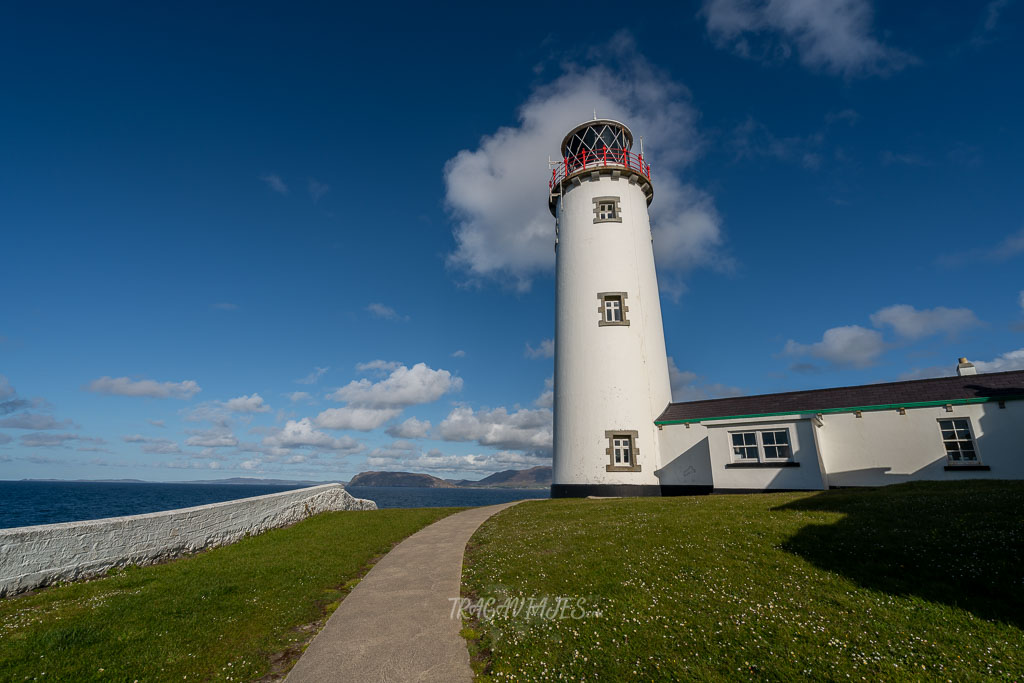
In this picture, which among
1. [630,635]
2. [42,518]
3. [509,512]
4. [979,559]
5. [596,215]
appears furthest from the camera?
[42,518]

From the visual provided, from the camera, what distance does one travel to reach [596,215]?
90.0 ft

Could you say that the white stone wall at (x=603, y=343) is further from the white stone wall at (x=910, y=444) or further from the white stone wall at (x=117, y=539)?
the white stone wall at (x=117, y=539)

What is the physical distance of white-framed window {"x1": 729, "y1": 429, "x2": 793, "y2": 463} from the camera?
69.5 feet

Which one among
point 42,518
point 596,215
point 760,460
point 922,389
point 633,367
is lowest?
point 42,518

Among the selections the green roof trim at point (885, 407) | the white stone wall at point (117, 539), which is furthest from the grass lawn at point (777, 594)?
the white stone wall at point (117, 539)

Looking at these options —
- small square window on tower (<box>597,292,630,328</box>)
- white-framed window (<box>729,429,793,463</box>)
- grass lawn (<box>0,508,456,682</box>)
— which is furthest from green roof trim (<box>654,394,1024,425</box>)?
grass lawn (<box>0,508,456,682</box>)

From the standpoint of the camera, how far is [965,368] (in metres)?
21.4

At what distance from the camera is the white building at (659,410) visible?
749 inches

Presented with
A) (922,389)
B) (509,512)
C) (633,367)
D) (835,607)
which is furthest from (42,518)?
(922,389)

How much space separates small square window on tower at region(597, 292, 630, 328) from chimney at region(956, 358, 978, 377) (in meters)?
15.0

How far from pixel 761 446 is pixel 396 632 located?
19299 millimetres

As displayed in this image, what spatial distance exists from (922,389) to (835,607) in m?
18.4

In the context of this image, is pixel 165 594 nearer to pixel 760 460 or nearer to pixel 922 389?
pixel 760 460

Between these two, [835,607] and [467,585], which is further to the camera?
[467,585]
